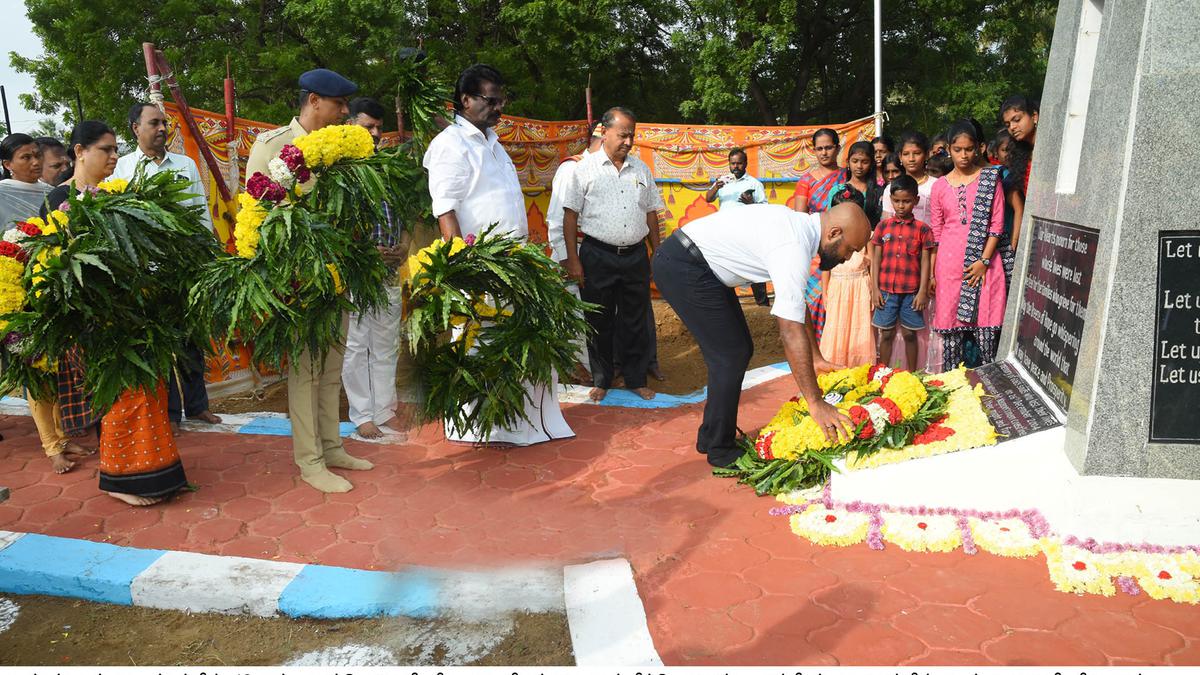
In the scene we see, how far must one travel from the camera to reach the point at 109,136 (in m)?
4.88

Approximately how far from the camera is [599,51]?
19422mm

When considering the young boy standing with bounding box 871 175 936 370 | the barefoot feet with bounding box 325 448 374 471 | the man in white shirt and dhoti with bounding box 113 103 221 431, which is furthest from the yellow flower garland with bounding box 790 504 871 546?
the man in white shirt and dhoti with bounding box 113 103 221 431

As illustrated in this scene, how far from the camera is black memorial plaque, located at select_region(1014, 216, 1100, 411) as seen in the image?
386 centimetres

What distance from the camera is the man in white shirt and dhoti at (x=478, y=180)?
16.0ft

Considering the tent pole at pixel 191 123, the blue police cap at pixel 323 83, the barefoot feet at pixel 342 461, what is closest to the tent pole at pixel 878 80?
Answer: the tent pole at pixel 191 123

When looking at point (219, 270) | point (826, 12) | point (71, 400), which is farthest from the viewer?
point (826, 12)

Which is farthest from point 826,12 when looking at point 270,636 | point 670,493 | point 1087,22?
point 270,636

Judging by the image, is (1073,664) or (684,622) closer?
(1073,664)

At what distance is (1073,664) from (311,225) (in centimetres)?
337

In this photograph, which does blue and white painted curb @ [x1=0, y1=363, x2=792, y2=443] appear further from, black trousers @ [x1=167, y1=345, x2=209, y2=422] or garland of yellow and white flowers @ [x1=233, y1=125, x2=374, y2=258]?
garland of yellow and white flowers @ [x1=233, y1=125, x2=374, y2=258]

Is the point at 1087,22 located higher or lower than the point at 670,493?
higher

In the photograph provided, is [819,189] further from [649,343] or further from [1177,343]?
[1177,343]

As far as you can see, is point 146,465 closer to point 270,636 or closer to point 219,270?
point 219,270

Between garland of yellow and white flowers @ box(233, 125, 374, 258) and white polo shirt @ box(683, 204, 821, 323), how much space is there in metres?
1.77
